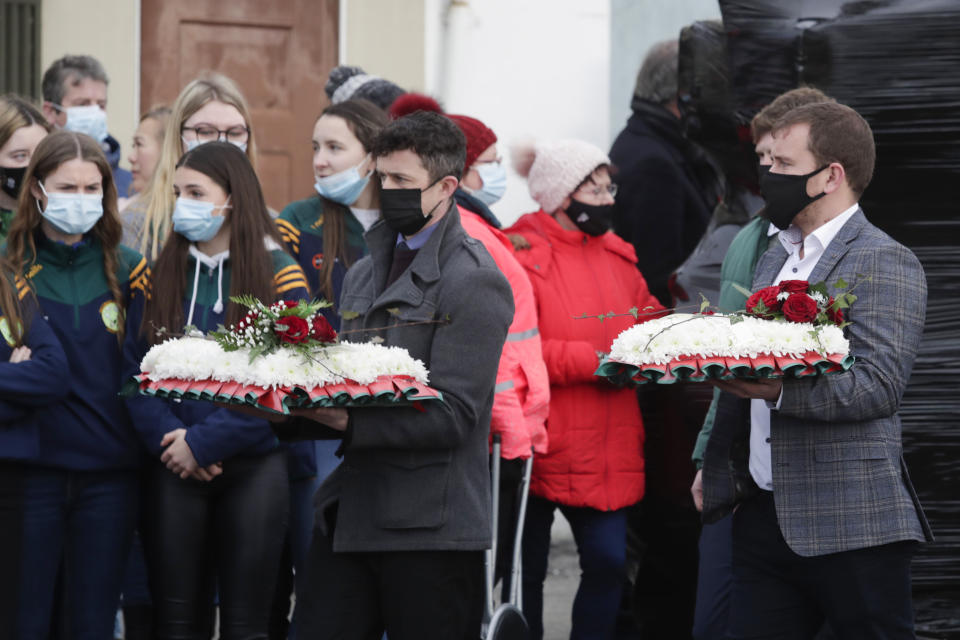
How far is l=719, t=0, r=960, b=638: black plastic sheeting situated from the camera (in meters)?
4.92

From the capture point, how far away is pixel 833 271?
12.2 ft

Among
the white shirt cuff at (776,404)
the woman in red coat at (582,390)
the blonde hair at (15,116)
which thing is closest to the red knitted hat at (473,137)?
the woman in red coat at (582,390)

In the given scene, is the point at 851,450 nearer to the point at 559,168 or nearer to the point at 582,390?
the point at 582,390

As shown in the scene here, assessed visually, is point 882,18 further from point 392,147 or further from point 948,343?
point 392,147

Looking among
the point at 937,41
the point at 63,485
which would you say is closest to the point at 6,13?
the point at 63,485

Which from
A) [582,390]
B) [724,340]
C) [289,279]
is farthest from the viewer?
[582,390]

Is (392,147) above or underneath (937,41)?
underneath

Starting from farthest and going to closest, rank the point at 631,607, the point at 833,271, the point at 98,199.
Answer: the point at 631,607 → the point at 98,199 → the point at 833,271

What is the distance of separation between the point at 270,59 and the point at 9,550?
16.1ft

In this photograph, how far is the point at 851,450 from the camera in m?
3.62

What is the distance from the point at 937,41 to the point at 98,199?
302 centimetres

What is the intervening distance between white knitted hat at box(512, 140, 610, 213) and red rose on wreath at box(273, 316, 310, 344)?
7.58 ft

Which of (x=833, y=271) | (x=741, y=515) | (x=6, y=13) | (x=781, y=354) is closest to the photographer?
(x=781, y=354)

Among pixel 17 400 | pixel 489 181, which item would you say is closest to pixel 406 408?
pixel 17 400
